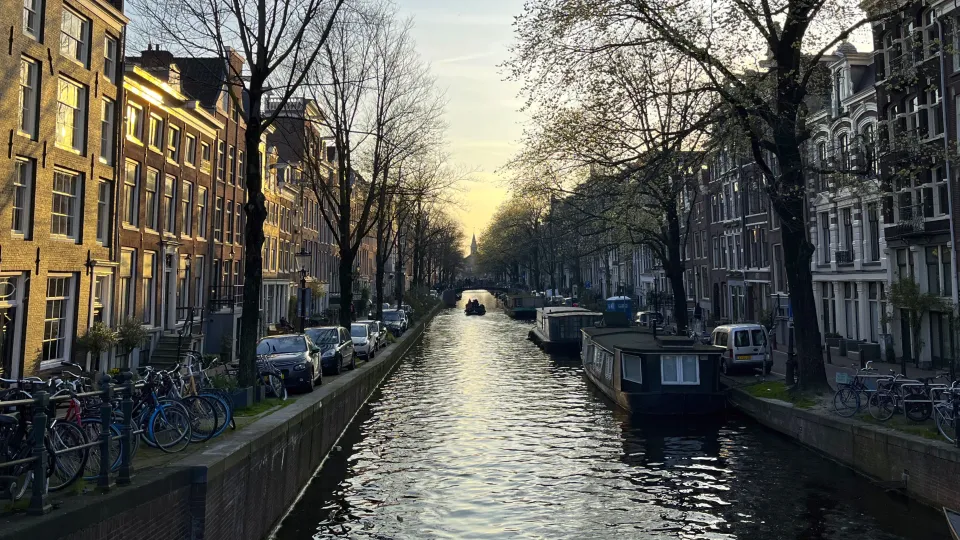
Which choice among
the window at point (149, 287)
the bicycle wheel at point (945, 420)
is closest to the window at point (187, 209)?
the window at point (149, 287)

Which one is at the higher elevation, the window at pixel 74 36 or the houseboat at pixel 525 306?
the window at pixel 74 36

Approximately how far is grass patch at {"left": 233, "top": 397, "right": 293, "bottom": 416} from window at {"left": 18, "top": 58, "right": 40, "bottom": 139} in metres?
10.9

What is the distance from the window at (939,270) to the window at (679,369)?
11069mm

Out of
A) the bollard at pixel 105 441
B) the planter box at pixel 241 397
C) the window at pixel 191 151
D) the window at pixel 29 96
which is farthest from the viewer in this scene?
the window at pixel 191 151

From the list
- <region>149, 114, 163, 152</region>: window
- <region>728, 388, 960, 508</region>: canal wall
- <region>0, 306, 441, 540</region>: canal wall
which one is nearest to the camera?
<region>0, 306, 441, 540</region>: canal wall

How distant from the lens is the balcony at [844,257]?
109 ft

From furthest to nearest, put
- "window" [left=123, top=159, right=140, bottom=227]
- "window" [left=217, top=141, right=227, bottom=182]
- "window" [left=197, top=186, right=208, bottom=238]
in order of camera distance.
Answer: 1. "window" [left=217, top=141, right=227, bottom=182]
2. "window" [left=197, top=186, right=208, bottom=238]
3. "window" [left=123, top=159, right=140, bottom=227]

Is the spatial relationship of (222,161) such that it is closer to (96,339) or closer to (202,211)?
(202,211)

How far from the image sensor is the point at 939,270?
85.5 ft

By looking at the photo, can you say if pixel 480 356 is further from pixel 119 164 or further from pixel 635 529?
pixel 635 529

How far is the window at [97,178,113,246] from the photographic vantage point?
2341 centimetres

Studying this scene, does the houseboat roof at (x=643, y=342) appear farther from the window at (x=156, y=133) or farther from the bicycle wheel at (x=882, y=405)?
the window at (x=156, y=133)

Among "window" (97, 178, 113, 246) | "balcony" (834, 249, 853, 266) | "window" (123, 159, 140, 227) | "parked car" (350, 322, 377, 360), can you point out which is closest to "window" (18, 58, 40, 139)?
"window" (97, 178, 113, 246)

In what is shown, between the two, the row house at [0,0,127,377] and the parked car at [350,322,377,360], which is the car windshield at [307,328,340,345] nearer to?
the parked car at [350,322,377,360]
